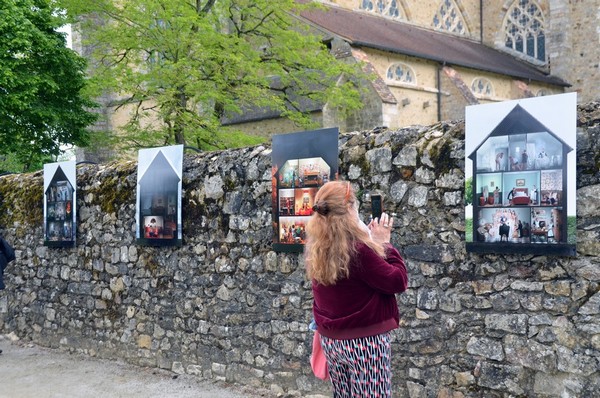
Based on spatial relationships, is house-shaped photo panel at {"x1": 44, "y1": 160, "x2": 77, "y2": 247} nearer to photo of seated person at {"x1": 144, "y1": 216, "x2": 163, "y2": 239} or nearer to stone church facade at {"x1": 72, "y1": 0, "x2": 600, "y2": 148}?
photo of seated person at {"x1": 144, "y1": 216, "x2": 163, "y2": 239}

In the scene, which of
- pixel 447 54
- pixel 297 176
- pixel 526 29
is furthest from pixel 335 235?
pixel 526 29

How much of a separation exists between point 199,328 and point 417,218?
2876 millimetres

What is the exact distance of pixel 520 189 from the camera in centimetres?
468

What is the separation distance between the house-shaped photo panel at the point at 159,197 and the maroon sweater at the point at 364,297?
3.80m

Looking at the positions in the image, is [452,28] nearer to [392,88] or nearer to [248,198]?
[392,88]

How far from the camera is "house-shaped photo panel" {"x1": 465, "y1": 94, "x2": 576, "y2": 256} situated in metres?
4.50

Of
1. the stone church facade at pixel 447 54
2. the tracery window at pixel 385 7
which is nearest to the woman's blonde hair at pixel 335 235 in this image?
the stone church facade at pixel 447 54

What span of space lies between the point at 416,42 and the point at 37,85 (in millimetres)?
15404

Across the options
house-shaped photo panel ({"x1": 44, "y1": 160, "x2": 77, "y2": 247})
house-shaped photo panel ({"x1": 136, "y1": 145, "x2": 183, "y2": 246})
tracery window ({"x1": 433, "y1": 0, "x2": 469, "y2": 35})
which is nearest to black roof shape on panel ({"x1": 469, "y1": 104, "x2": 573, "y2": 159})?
house-shaped photo panel ({"x1": 136, "y1": 145, "x2": 183, "y2": 246})

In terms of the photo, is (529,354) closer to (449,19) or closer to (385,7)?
(385,7)

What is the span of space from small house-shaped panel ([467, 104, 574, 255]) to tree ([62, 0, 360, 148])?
1222 centimetres

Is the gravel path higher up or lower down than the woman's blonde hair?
lower down

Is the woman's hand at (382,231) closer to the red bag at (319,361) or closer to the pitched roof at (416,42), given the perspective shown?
the red bag at (319,361)

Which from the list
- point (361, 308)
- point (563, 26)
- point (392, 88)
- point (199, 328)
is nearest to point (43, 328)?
point (199, 328)
